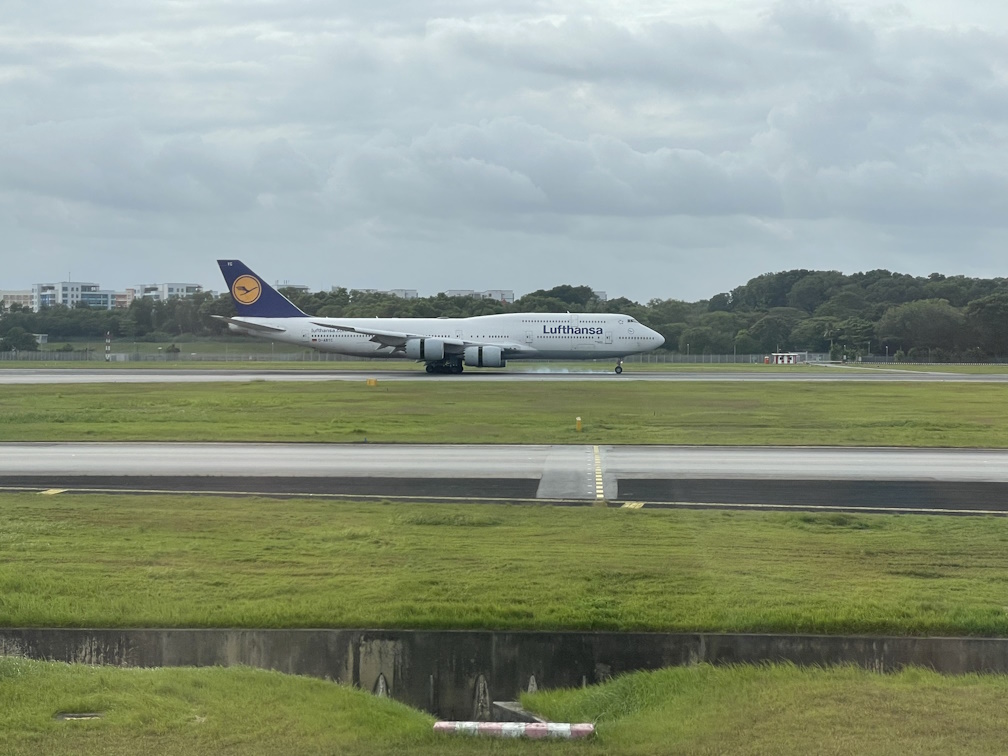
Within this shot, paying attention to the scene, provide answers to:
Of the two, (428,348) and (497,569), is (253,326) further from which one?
(497,569)

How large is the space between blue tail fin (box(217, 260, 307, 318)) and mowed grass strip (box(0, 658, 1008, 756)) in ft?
211

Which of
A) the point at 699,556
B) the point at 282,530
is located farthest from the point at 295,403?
the point at 699,556

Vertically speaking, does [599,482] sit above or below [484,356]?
below

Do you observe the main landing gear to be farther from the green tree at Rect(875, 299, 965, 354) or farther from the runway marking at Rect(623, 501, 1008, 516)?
the green tree at Rect(875, 299, 965, 354)

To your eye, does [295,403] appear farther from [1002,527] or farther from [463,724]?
[463,724]

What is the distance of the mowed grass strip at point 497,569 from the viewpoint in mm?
10656

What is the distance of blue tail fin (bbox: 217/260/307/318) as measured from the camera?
71250mm

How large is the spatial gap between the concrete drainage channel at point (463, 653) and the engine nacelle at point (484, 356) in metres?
55.7

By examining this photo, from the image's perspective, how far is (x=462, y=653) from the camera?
10078 millimetres

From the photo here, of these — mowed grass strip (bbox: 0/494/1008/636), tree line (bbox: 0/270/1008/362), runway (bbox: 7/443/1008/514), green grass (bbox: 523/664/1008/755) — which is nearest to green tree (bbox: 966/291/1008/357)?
tree line (bbox: 0/270/1008/362)

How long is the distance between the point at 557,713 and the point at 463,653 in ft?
5.36

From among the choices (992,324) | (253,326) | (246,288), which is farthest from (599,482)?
(992,324)

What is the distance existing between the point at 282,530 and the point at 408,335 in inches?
2073

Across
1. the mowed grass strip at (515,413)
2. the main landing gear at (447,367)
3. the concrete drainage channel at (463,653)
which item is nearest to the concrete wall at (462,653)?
the concrete drainage channel at (463,653)
